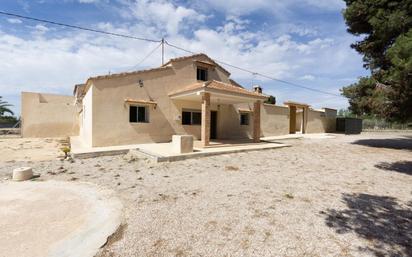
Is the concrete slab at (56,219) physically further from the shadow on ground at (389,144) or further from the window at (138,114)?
the shadow on ground at (389,144)

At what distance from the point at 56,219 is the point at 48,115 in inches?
791

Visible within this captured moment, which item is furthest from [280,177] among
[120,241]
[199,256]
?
[120,241]

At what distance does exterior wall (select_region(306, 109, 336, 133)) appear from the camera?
24138 millimetres

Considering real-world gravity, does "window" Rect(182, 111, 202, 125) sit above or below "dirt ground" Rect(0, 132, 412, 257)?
above

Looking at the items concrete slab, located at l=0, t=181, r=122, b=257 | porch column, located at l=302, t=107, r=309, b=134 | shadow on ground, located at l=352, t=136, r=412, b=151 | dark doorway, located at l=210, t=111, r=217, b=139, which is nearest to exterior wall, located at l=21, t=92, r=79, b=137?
dark doorway, located at l=210, t=111, r=217, b=139

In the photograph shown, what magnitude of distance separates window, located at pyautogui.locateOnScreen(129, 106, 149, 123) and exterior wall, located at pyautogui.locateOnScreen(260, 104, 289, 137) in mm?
10364

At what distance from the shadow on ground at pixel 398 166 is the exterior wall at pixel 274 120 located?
422 inches

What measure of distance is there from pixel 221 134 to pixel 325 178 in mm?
10476

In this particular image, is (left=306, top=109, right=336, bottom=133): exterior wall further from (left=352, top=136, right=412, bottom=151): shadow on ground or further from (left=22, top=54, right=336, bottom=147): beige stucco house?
(left=352, top=136, right=412, bottom=151): shadow on ground

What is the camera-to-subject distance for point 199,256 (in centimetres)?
306

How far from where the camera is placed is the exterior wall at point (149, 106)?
1205 cm

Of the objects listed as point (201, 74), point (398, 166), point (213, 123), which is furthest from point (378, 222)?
point (201, 74)

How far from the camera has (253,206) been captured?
187 inches

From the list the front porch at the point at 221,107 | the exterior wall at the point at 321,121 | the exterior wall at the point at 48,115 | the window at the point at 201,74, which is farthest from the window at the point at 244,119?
the exterior wall at the point at 48,115
